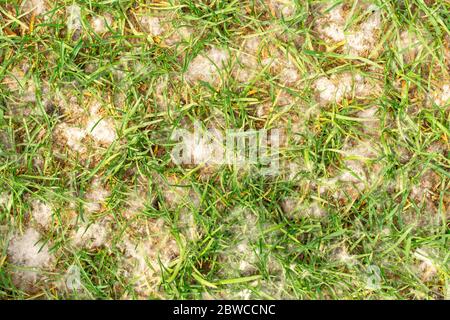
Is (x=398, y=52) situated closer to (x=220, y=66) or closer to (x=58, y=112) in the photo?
(x=220, y=66)

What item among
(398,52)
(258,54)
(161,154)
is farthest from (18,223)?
(398,52)

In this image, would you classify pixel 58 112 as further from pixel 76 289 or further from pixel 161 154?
pixel 76 289

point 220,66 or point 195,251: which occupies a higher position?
point 220,66

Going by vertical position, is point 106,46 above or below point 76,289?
above

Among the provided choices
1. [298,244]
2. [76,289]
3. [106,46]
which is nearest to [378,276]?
[298,244]
